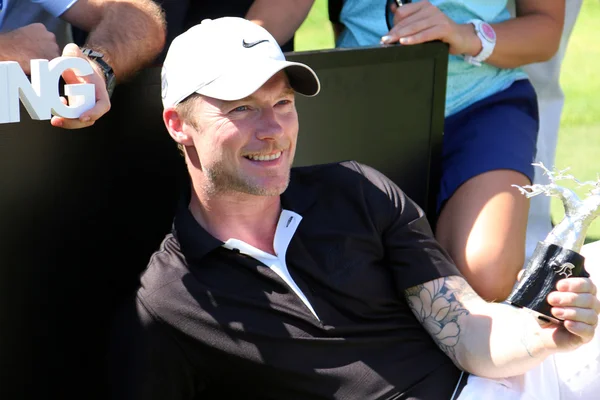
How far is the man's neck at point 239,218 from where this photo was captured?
2.36 metres

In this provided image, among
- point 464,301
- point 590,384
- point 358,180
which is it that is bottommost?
point 590,384

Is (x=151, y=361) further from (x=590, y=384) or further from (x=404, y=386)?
(x=590, y=384)

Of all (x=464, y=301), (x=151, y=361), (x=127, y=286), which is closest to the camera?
(x=151, y=361)

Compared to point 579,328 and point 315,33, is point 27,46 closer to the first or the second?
point 579,328

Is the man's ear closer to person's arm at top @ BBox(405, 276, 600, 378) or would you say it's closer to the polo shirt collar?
the polo shirt collar

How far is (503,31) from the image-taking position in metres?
3.24

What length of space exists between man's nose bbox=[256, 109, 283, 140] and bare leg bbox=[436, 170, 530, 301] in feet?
3.04

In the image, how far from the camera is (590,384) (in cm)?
249

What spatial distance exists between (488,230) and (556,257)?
0.96 metres

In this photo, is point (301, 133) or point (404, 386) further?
point (301, 133)

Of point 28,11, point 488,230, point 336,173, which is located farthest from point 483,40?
point 28,11

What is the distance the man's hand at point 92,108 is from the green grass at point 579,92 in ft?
8.05

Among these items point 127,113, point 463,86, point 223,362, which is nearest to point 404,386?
point 223,362

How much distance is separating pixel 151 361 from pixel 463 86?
5.35 feet
